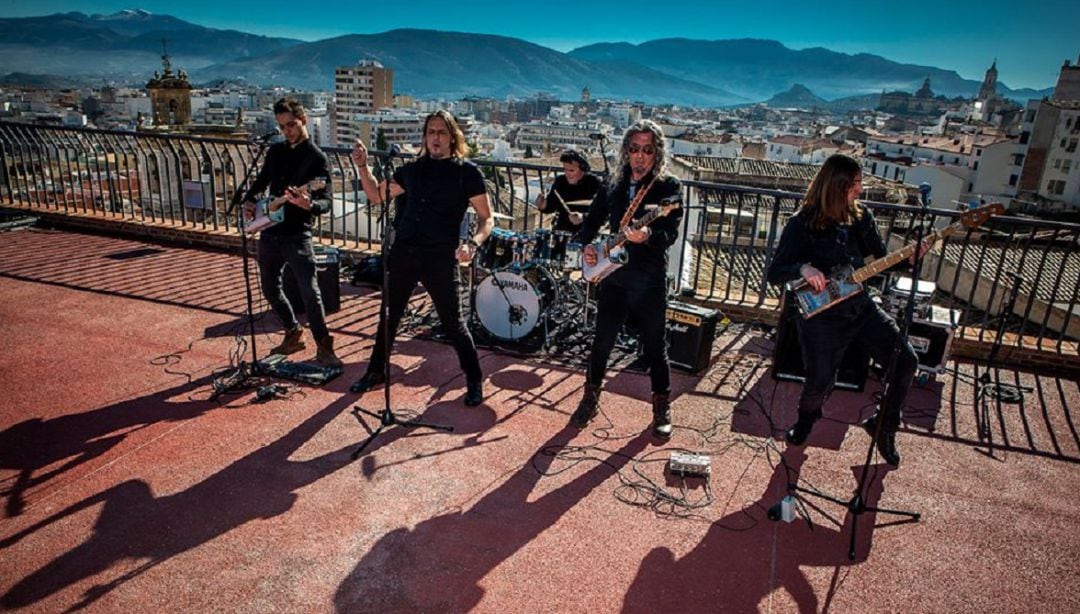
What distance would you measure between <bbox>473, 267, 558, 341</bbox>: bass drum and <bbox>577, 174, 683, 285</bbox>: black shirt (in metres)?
1.71

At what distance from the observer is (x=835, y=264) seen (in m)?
4.11

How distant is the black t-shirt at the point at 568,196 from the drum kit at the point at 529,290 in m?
0.41

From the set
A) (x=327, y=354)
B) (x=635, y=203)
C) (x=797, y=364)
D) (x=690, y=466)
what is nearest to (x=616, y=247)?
(x=635, y=203)

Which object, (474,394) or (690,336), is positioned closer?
(474,394)

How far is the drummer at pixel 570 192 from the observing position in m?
7.04

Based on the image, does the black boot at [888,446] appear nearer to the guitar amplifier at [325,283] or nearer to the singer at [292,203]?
the singer at [292,203]

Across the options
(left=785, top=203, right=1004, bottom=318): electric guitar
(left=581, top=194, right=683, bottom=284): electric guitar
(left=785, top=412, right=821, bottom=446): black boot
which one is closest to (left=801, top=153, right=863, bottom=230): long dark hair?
(left=785, top=203, right=1004, bottom=318): electric guitar

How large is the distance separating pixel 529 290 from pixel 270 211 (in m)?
2.43

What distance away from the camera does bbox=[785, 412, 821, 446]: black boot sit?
15.3 ft

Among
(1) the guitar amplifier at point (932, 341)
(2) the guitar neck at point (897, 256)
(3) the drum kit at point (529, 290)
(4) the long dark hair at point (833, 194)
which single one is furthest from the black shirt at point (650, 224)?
(1) the guitar amplifier at point (932, 341)

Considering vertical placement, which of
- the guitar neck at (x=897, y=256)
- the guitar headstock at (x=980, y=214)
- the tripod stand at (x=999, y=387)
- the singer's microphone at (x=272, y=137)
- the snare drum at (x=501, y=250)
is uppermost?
the singer's microphone at (x=272, y=137)

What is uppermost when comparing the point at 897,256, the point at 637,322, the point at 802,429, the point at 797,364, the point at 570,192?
the point at 897,256

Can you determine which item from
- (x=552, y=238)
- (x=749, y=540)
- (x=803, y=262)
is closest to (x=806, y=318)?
(x=803, y=262)

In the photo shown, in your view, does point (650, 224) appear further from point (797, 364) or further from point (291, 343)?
point (291, 343)
